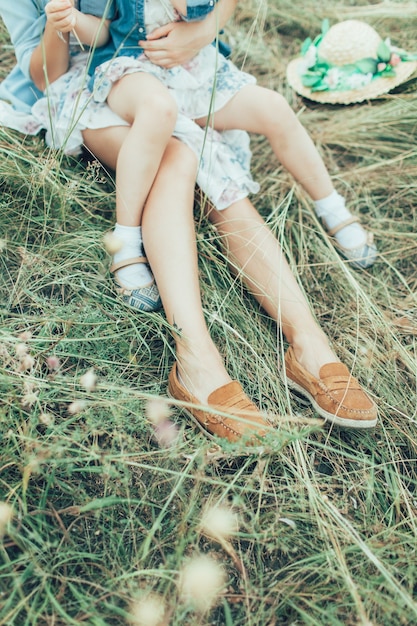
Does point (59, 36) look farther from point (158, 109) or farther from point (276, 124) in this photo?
point (276, 124)

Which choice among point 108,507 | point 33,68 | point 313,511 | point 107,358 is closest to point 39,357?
point 107,358

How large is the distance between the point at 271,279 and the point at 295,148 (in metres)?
0.37

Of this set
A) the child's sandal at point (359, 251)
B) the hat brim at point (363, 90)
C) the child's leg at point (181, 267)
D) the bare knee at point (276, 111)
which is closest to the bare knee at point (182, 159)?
the child's leg at point (181, 267)

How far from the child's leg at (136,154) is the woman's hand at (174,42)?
84mm

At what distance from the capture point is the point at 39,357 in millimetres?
1127

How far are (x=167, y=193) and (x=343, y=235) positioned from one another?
0.54 metres

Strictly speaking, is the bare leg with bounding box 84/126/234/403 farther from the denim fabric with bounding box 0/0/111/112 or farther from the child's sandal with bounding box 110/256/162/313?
the denim fabric with bounding box 0/0/111/112

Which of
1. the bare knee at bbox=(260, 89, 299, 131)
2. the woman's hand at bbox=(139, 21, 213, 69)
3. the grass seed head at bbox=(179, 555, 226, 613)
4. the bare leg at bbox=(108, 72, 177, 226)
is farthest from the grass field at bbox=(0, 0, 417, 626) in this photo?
the woman's hand at bbox=(139, 21, 213, 69)

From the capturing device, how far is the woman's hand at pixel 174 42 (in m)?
1.30

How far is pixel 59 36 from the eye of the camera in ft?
4.02

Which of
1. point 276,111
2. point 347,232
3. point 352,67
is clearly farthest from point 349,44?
point 347,232

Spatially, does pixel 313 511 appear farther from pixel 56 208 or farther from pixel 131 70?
pixel 131 70

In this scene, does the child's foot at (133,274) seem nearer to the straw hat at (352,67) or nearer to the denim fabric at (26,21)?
the denim fabric at (26,21)

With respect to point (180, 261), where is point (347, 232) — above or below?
below
